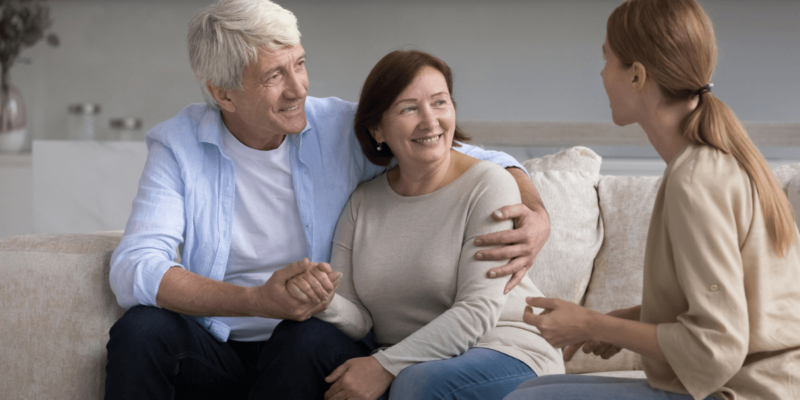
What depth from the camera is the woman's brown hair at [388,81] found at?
4.41ft

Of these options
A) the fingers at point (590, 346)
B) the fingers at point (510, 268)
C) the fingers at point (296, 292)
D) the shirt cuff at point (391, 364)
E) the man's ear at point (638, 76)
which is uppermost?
the man's ear at point (638, 76)

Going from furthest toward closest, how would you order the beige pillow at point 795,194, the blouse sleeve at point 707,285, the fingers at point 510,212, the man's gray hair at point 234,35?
the beige pillow at point 795,194 → the man's gray hair at point 234,35 → the fingers at point 510,212 → the blouse sleeve at point 707,285

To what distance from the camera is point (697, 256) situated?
0.81m

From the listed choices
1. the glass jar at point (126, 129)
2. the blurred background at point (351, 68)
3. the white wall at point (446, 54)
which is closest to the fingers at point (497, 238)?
the blurred background at point (351, 68)

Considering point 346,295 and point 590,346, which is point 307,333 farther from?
point 590,346

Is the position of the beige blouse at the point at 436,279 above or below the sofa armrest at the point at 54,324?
above

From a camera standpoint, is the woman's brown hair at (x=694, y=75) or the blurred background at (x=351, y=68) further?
the blurred background at (x=351, y=68)

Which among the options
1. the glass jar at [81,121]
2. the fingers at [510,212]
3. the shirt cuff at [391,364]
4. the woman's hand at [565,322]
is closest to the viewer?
the woman's hand at [565,322]

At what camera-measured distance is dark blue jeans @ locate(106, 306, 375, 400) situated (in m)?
1.16

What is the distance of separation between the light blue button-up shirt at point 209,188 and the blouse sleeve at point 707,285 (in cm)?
76

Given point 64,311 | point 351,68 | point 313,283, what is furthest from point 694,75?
point 351,68

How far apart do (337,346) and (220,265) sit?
0.37 meters

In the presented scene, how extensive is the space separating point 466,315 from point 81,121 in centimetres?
322

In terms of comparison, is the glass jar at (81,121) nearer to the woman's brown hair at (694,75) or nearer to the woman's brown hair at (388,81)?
the woman's brown hair at (388,81)
